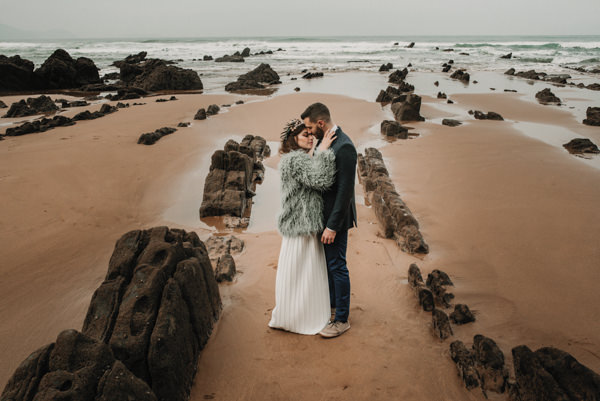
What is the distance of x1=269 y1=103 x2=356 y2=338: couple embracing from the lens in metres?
3.02

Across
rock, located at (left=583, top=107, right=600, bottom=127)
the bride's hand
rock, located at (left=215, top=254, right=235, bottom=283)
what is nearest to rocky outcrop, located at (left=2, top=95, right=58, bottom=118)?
rock, located at (left=215, top=254, right=235, bottom=283)

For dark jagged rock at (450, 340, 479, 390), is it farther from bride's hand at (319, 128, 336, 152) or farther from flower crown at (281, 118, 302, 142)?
flower crown at (281, 118, 302, 142)

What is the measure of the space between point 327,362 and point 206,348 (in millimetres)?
1153

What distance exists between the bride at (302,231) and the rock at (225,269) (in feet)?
3.91

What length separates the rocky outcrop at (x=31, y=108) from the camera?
49.8 ft

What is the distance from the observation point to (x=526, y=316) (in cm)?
365

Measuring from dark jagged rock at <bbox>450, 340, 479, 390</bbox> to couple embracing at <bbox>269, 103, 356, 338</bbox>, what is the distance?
3.27 feet

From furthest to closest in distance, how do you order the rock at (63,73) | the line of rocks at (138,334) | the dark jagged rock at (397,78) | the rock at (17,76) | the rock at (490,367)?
the rock at (63,73)
the dark jagged rock at (397,78)
the rock at (17,76)
the rock at (490,367)
the line of rocks at (138,334)

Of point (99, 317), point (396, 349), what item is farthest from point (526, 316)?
point (99, 317)

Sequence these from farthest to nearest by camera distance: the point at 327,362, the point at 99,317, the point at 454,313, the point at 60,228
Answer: the point at 60,228
the point at 454,313
the point at 327,362
the point at 99,317

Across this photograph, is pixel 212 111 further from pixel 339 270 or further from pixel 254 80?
pixel 339 270

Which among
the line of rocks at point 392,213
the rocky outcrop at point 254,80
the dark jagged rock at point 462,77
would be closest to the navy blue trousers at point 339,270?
the line of rocks at point 392,213

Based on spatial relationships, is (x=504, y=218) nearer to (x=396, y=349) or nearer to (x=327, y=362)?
(x=396, y=349)

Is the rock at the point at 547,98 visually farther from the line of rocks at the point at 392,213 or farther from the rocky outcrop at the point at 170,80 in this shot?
the rocky outcrop at the point at 170,80
